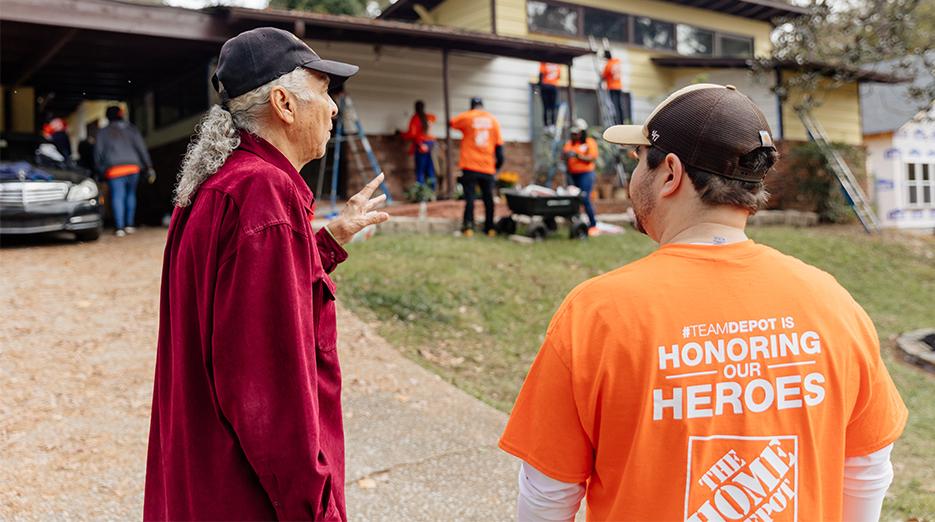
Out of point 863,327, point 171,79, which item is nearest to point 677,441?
point 863,327

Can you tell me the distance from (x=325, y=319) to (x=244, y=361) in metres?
0.34

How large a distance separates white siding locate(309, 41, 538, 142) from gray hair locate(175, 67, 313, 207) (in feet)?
38.9

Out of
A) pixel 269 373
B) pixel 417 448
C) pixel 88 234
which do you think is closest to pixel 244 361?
pixel 269 373

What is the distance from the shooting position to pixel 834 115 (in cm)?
2141

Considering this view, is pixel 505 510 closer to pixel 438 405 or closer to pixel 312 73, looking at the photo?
pixel 438 405

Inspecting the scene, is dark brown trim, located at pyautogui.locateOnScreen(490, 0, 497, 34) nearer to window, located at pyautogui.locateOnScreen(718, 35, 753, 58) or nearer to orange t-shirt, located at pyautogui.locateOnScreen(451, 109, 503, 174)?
orange t-shirt, located at pyautogui.locateOnScreen(451, 109, 503, 174)

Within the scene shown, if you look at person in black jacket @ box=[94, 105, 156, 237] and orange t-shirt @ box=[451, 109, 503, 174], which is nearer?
orange t-shirt @ box=[451, 109, 503, 174]

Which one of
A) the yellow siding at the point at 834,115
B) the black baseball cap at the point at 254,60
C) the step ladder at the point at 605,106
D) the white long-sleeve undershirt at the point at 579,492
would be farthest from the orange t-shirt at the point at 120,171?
the yellow siding at the point at 834,115

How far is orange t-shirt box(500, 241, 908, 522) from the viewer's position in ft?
4.99

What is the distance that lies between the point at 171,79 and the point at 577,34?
29.3 ft

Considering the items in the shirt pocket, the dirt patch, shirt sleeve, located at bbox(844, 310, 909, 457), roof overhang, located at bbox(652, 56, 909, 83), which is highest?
roof overhang, located at bbox(652, 56, 909, 83)

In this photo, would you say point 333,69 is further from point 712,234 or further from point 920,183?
point 920,183

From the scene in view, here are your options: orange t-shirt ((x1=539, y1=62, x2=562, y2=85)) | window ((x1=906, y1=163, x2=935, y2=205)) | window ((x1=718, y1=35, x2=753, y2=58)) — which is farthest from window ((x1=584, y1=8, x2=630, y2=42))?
window ((x1=906, y1=163, x2=935, y2=205))

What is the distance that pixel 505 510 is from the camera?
4.11 m
